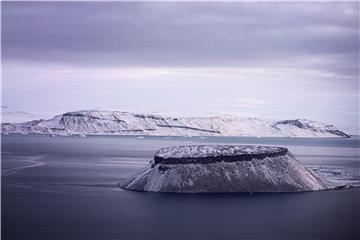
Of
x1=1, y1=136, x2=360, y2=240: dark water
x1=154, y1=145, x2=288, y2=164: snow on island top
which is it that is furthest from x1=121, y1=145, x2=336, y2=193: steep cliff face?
x1=1, y1=136, x2=360, y2=240: dark water

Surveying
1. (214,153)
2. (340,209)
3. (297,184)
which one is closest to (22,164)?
(214,153)

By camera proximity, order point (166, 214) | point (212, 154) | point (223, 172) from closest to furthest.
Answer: point (166, 214), point (223, 172), point (212, 154)

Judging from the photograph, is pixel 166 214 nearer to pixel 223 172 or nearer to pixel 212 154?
pixel 223 172

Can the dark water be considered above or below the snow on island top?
below

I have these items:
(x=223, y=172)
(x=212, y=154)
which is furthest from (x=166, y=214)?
(x=212, y=154)

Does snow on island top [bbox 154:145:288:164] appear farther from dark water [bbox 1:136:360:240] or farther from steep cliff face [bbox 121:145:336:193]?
dark water [bbox 1:136:360:240]

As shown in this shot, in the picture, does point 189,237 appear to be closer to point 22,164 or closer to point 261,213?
point 261,213

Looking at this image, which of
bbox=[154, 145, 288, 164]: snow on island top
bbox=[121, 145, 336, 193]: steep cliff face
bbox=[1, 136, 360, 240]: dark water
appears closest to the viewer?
bbox=[1, 136, 360, 240]: dark water

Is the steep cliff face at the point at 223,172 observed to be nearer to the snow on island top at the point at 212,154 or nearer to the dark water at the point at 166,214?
the snow on island top at the point at 212,154
